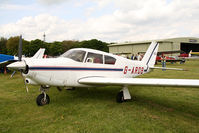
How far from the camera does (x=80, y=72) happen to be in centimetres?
520

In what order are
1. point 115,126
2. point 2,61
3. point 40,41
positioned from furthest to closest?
point 40,41 < point 2,61 < point 115,126

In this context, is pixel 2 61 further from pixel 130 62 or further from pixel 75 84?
pixel 130 62

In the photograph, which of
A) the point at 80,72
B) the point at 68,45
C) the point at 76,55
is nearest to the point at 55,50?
the point at 68,45

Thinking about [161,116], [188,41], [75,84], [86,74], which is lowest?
[161,116]

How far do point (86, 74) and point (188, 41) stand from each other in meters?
64.4

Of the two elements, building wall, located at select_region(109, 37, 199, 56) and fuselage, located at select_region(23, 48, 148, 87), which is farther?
building wall, located at select_region(109, 37, 199, 56)

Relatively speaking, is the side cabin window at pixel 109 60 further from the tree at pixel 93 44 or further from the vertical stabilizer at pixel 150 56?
the tree at pixel 93 44

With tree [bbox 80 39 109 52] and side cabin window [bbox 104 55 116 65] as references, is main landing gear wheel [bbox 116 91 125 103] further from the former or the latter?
tree [bbox 80 39 109 52]

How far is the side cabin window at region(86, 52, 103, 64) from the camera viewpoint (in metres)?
5.47

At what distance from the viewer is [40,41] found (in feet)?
184

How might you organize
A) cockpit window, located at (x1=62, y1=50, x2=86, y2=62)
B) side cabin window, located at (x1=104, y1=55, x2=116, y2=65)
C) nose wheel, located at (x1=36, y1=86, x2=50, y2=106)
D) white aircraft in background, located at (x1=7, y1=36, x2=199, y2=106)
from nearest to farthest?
white aircraft in background, located at (x1=7, y1=36, x2=199, y2=106)
nose wheel, located at (x1=36, y1=86, x2=50, y2=106)
cockpit window, located at (x1=62, y1=50, x2=86, y2=62)
side cabin window, located at (x1=104, y1=55, x2=116, y2=65)

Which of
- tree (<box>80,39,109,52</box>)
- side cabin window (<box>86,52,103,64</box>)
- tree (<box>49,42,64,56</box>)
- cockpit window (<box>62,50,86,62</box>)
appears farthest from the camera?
tree (<box>80,39,109,52</box>)

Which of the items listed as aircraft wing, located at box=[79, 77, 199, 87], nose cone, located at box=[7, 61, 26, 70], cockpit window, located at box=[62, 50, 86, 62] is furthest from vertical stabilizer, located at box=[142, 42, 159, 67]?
nose cone, located at box=[7, 61, 26, 70]

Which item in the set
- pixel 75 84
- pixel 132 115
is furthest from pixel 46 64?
pixel 132 115
